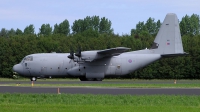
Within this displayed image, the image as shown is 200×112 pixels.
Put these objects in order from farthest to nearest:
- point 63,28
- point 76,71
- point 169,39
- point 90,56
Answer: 1. point 63,28
2. point 169,39
3. point 76,71
4. point 90,56

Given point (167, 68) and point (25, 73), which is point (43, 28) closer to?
point (167, 68)

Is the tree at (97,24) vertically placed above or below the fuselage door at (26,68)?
above

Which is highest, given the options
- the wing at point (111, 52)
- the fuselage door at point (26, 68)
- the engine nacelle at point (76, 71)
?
the wing at point (111, 52)

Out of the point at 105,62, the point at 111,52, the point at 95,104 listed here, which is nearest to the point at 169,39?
the point at 111,52

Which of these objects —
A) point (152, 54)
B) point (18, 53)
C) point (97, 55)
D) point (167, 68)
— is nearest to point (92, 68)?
point (97, 55)

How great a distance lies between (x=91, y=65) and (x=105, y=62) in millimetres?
1486

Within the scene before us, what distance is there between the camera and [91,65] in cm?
4509

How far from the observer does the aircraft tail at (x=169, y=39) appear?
45688 mm

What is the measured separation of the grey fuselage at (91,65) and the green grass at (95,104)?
74.7ft

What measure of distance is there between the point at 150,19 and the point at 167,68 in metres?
61.8

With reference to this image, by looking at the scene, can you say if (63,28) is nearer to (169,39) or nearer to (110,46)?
(110,46)

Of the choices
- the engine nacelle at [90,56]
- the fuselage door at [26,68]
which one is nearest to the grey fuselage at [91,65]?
the fuselage door at [26,68]

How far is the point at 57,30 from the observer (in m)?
118

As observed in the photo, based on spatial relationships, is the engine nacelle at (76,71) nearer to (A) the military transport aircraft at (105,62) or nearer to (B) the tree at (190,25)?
(A) the military transport aircraft at (105,62)
